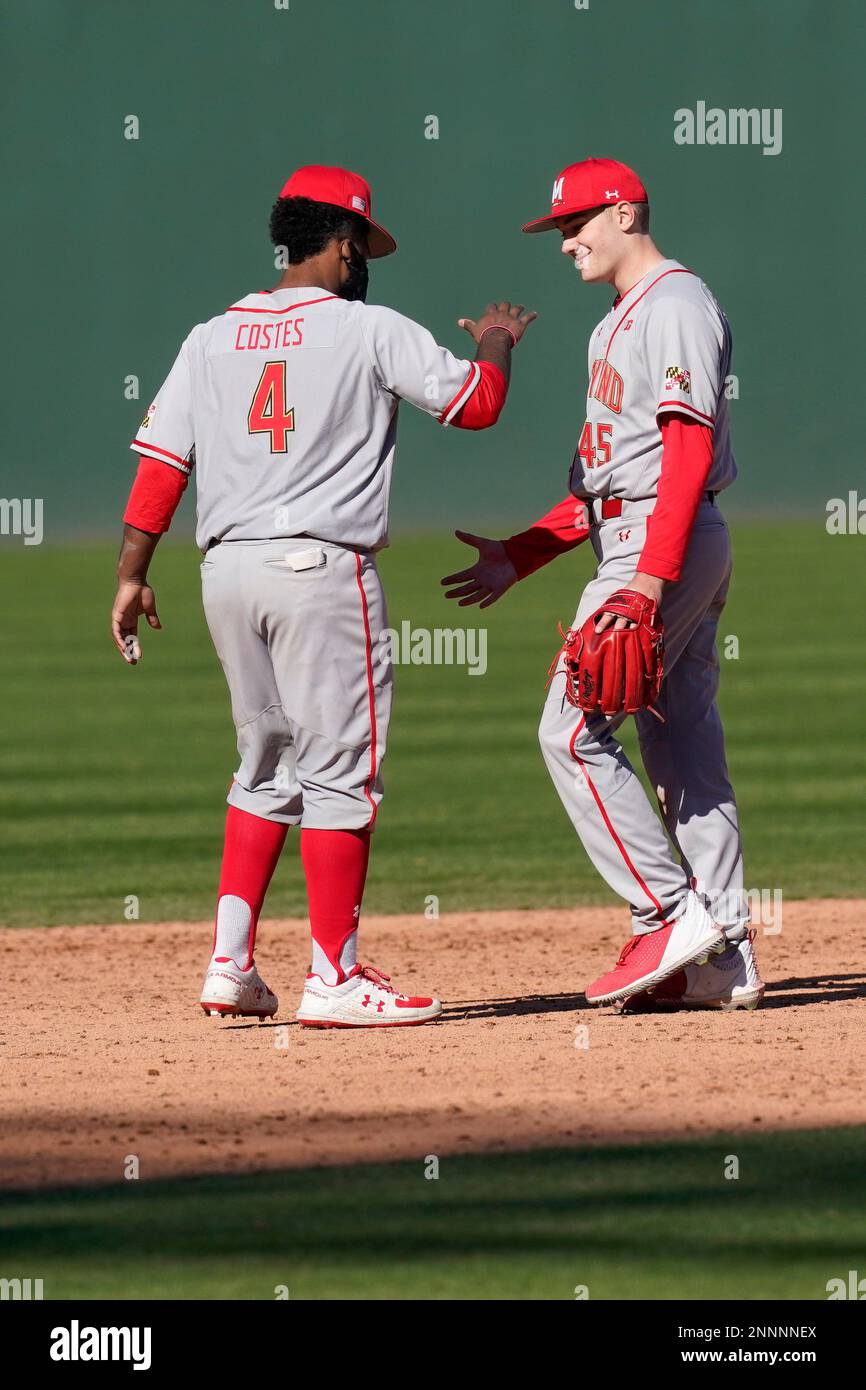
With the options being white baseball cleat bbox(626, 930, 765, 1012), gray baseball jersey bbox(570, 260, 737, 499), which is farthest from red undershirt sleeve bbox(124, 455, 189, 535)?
white baseball cleat bbox(626, 930, 765, 1012)

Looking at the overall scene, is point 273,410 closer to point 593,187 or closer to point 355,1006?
point 593,187

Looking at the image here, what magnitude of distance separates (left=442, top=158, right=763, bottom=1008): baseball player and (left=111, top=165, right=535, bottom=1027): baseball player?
12.4 inches

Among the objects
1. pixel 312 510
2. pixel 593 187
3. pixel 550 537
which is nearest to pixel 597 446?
pixel 550 537

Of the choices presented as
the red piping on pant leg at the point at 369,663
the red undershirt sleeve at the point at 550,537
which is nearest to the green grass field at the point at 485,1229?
the red piping on pant leg at the point at 369,663

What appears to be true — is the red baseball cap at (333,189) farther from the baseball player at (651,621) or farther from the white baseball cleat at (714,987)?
the white baseball cleat at (714,987)

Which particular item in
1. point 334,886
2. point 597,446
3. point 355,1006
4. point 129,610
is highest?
point 597,446

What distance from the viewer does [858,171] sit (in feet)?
83.8

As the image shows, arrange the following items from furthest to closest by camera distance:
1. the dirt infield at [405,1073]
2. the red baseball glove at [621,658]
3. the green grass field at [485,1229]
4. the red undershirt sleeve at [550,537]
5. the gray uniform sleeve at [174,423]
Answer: the red undershirt sleeve at [550,537] → the gray uniform sleeve at [174,423] → the red baseball glove at [621,658] → the dirt infield at [405,1073] → the green grass field at [485,1229]

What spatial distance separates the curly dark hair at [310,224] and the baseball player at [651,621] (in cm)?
49

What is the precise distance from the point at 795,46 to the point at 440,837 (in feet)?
62.6

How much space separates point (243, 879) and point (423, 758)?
7153 mm

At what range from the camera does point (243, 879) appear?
4883 millimetres

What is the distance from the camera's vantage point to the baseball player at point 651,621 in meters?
4.47

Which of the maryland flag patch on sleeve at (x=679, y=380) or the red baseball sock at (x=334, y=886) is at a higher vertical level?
the maryland flag patch on sleeve at (x=679, y=380)
